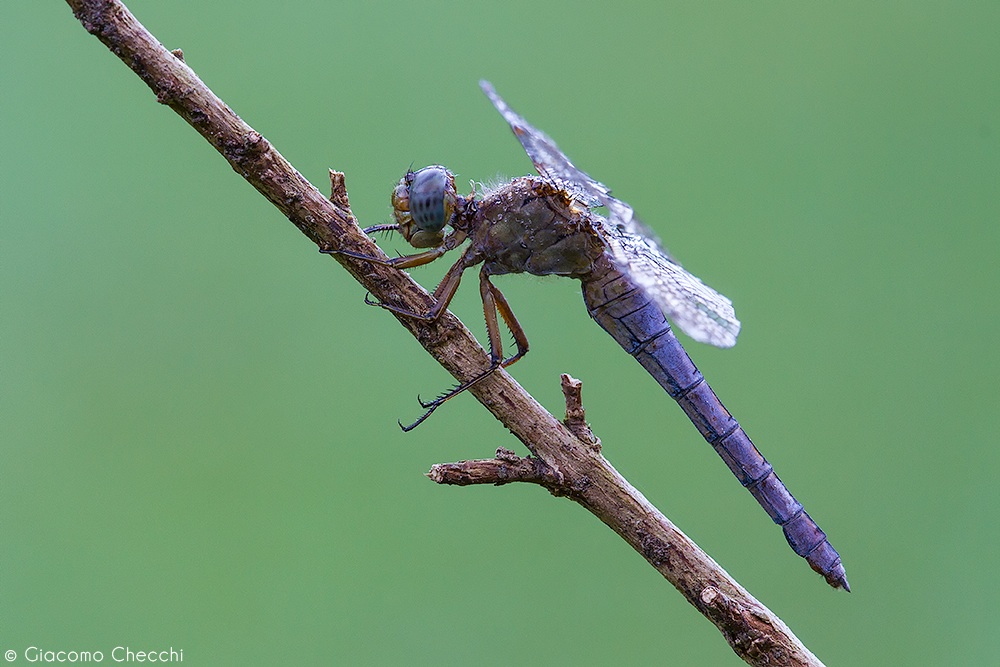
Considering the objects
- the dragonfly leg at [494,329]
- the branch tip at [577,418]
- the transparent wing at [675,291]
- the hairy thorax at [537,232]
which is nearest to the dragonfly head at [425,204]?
the hairy thorax at [537,232]

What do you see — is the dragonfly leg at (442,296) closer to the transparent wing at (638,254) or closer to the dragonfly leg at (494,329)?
the dragonfly leg at (494,329)

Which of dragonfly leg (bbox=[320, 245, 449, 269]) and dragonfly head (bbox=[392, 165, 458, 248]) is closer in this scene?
dragonfly leg (bbox=[320, 245, 449, 269])

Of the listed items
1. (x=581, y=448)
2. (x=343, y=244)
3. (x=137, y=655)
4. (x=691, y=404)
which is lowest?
(x=137, y=655)

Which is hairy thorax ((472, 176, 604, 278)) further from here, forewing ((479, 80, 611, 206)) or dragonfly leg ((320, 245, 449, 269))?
dragonfly leg ((320, 245, 449, 269))

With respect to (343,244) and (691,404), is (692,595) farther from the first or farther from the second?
(343,244)

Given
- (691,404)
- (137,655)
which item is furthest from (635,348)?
(137,655)

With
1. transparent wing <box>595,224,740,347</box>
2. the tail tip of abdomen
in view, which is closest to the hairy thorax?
transparent wing <box>595,224,740,347</box>
